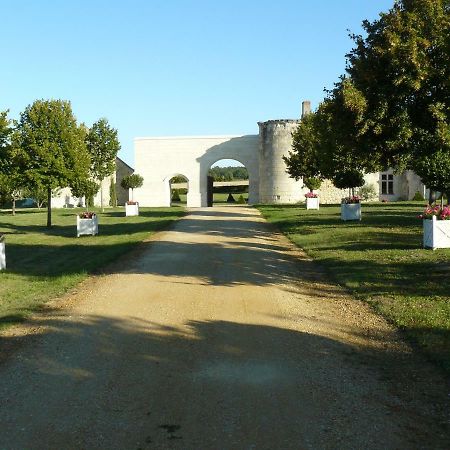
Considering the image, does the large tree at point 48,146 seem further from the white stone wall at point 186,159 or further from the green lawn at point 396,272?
the white stone wall at point 186,159

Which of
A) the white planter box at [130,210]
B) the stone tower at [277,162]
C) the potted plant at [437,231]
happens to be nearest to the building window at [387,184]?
the stone tower at [277,162]

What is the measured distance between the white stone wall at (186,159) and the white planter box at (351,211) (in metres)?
26.5

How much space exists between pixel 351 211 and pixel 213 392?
19954 mm

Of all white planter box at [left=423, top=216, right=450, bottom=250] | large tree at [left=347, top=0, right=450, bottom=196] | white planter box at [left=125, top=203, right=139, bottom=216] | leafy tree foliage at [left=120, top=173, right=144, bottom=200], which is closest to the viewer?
white planter box at [left=423, top=216, right=450, bottom=250]

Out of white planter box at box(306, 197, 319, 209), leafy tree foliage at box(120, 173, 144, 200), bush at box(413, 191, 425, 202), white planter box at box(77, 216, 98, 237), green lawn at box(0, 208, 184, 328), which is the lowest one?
green lawn at box(0, 208, 184, 328)

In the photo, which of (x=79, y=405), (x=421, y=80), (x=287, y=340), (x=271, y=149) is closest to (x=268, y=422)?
(x=79, y=405)

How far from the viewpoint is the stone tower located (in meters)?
48.5

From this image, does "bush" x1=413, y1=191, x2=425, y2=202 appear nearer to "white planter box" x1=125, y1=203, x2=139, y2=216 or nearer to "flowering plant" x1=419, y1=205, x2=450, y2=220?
"white planter box" x1=125, y1=203, x2=139, y2=216

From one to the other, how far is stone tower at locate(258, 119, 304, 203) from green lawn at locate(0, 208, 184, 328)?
81.4 ft

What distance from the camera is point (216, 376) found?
17.6ft

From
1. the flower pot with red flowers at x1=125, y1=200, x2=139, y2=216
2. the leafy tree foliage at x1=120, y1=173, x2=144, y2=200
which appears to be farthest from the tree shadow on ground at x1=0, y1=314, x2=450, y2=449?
the leafy tree foliage at x1=120, y1=173, x2=144, y2=200

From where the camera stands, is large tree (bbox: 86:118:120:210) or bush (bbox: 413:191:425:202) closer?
large tree (bbox: 86:118:120:210)

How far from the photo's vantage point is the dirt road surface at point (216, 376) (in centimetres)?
415

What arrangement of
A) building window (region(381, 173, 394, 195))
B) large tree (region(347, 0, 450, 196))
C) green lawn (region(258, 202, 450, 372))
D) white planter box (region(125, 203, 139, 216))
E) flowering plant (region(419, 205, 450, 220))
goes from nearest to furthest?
1. green lawn (region(258, 202, 450, 372))
2. flowering plant (region(419, 205, 450, 220))
3. large tree (region(347, 0, 450, 196))
4. white planter box (region(125, 203, 139, 216))
5. building window (region(381, 173, 394, 195))
